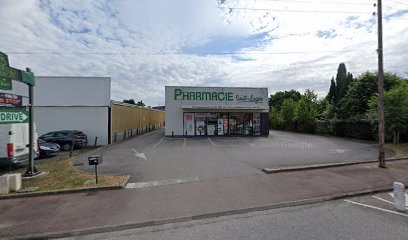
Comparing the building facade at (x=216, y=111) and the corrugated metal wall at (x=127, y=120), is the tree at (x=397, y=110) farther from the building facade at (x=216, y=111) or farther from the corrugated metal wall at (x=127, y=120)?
the corrugated metal wall at (x=127, y=120)

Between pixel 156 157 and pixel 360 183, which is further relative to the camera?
pixel 156 157

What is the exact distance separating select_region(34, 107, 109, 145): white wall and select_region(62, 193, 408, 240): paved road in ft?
54.3

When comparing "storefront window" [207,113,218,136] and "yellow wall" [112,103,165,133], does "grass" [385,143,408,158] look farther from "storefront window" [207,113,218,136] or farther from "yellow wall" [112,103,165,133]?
"yellow wall" [112,103,165,133]

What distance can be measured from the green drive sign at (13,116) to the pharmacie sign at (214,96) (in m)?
16.0

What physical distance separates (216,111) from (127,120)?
371 inches

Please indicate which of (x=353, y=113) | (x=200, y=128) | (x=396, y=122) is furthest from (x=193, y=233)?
(x=353, y=113)

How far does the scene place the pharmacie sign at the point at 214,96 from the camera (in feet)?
84.8

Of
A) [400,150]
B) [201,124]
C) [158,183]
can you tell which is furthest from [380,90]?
[201,124]

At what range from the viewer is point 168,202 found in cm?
667

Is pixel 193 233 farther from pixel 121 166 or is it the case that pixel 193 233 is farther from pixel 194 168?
pixel 121 166

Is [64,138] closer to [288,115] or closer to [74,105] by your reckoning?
[74,105]

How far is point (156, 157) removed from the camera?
44.3 feet

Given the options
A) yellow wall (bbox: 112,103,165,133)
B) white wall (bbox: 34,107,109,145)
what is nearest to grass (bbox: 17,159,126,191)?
white wall (bbox: 34,107,109,145)

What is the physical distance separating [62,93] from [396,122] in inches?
1007
